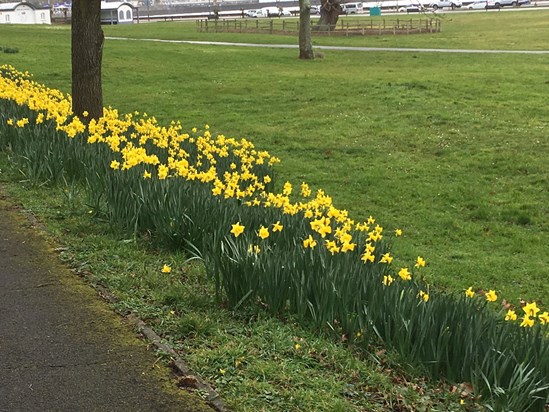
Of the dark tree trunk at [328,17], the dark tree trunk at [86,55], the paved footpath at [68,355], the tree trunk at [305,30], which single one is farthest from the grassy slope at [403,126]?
the dark tree trunk at [328,17]

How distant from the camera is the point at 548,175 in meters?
9.78

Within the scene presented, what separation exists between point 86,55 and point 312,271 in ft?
19.8

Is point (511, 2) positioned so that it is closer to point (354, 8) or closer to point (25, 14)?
point (354, 8)

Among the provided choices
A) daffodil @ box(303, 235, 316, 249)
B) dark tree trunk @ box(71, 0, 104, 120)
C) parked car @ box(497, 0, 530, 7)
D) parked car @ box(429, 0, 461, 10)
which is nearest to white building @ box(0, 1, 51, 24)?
parked car @ box(429, 0, 461, 10)

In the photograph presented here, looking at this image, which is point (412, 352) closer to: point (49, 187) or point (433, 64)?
point (49, 187)

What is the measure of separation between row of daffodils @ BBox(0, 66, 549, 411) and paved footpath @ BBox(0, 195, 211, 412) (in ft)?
2.69

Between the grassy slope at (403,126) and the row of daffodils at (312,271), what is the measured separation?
1.62 meters

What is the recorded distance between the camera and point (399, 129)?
528 inches

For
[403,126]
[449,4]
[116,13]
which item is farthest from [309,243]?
[449,4]

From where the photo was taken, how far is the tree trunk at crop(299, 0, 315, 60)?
2603 centimetres

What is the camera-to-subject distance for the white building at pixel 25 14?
72938 mm

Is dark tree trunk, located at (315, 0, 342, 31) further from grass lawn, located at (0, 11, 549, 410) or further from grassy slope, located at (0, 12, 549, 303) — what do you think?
grassy slope, located at (0, 12, 549, 303)

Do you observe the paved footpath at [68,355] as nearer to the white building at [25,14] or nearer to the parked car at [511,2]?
the white building at [25,14]

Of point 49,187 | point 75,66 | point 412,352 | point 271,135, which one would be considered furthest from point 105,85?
point 412,352
